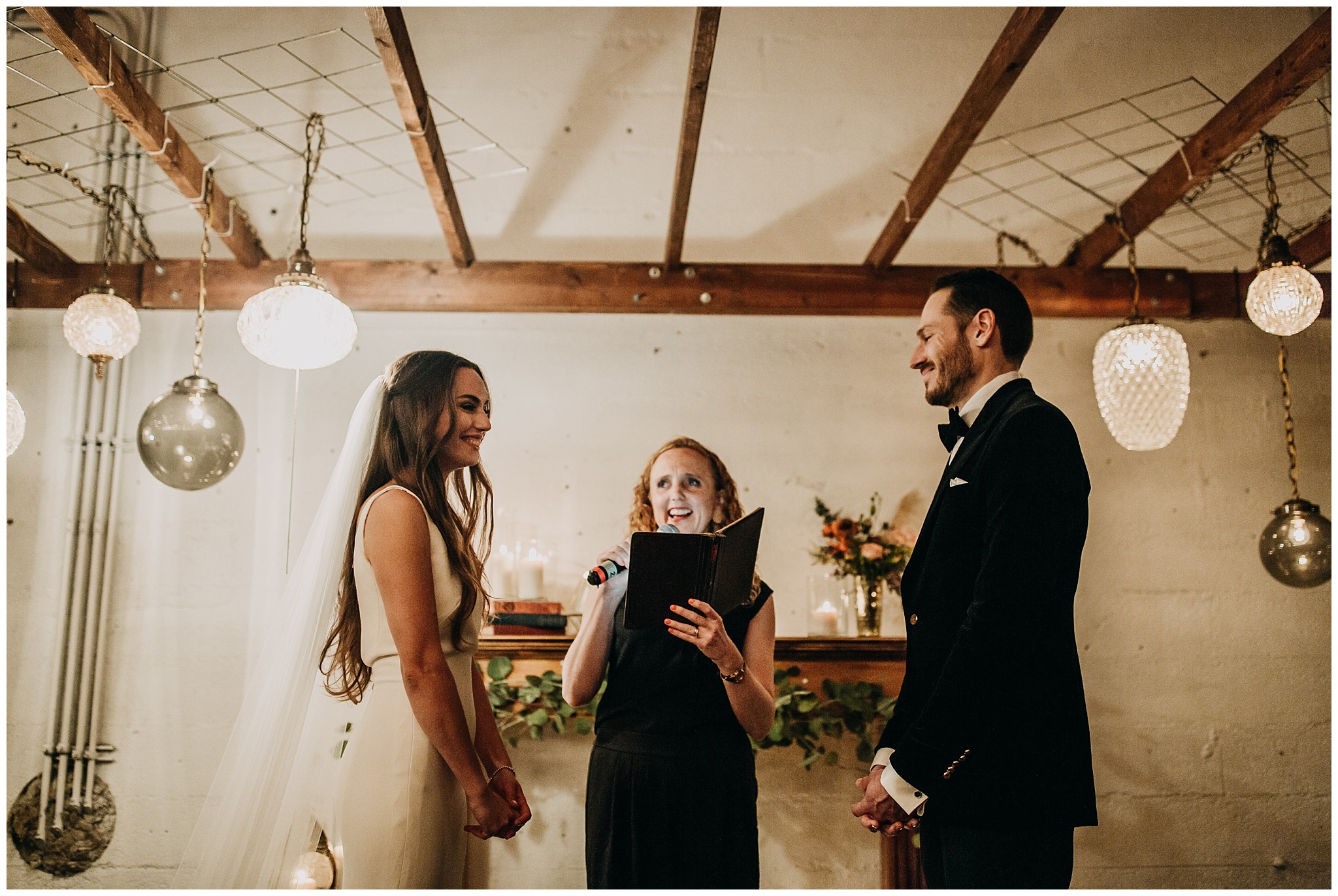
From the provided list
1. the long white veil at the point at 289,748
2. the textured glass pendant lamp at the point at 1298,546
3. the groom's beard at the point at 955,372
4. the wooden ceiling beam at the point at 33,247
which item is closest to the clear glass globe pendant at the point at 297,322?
the long white veil at the point at 289,748

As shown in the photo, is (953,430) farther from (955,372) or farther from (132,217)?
(132,217)

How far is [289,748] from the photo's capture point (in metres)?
1.94

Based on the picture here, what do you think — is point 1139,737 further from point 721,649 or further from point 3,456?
point 3,456

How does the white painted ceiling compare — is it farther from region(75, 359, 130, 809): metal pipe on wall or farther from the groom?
the groom

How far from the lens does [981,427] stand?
5.85 ft

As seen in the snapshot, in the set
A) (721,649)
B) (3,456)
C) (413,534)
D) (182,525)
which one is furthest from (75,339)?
(721,649)

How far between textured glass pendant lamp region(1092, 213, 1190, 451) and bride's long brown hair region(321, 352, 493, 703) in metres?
2.15

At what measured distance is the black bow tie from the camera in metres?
1.86

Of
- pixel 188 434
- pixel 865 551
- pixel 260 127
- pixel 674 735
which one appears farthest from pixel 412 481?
pixel 260 127

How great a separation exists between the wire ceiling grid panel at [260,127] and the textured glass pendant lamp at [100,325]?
1.20 meters

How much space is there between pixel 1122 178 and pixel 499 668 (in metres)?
3.36

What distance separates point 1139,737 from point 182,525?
162 inches

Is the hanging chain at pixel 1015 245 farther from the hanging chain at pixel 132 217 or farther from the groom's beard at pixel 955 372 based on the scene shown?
the hanging chain at pixel 132 217

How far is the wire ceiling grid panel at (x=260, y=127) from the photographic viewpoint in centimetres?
381
